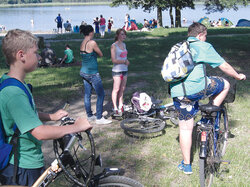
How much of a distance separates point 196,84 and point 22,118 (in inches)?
95.7

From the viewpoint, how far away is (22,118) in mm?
2012

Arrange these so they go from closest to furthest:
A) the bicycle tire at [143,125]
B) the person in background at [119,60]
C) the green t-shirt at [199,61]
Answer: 1. the green t-shirt at [199,61]
2. the bicycle tire at [143,125]
3. the person in background at [119,60]

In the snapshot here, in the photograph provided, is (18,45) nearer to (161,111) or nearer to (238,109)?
(161,111)

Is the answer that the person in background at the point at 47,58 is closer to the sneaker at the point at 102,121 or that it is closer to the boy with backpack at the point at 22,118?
the sneaker at the point at 102,121

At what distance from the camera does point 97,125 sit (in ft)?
20.3

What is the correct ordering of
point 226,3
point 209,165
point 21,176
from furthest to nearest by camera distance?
point 226,3 < point 209,165 < point 21,176

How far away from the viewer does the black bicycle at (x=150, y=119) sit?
5.56m

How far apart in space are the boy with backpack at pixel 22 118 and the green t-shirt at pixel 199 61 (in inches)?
80.5

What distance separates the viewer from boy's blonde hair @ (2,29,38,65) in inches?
82.4

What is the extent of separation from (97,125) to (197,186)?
2.80 metres

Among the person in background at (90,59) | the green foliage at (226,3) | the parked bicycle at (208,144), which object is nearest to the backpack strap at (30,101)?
the parked bicycle at (208,144)

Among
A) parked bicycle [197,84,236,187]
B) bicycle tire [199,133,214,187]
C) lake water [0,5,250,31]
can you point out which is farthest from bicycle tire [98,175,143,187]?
lake water [0,5,250,31]

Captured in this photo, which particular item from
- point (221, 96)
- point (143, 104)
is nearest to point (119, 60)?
point (143, 104)

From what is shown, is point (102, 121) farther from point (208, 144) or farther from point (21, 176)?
point (21, 176)
